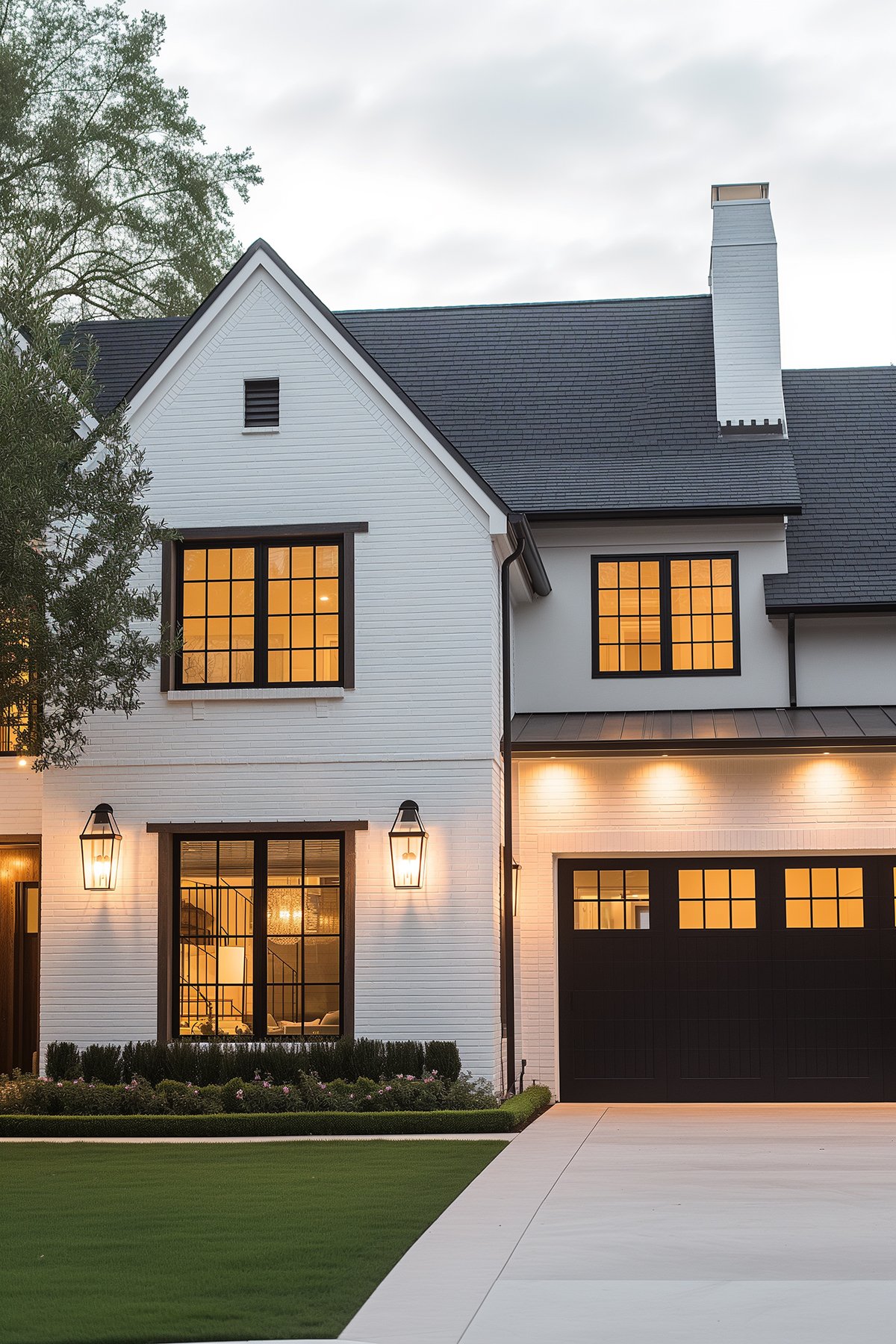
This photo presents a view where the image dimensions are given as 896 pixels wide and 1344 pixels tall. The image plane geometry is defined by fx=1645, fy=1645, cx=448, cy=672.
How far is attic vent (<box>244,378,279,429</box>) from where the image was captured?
687 inches

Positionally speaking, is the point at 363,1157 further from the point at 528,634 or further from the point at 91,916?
the point at 528,634

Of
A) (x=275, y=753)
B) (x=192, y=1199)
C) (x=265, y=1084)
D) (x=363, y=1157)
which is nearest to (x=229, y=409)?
(x=275, y=753)

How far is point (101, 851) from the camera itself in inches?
657

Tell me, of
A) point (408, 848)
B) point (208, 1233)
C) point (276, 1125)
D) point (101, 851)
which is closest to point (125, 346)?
point (101, 851)

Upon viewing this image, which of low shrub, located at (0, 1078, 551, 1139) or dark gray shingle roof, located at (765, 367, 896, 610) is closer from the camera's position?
low shrub, located at (0, 1078, 551, 1139)

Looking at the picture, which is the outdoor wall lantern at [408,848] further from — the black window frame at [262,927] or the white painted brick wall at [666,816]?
the white painted brick wall at [666,816]

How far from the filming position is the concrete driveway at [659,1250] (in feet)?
23.3

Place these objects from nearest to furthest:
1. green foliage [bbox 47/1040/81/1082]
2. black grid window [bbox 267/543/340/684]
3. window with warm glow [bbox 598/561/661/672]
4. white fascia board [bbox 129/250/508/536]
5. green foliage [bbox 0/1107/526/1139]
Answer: green foliage [bbox 0/1107/526/1139] < green foliage [bbox 47/1040/81/1082] < white fascia board [bbox 129/250/508/536] < black grid window [bbox 267/543/340/684] < window with warm glow [bbox 598/561/661/672]

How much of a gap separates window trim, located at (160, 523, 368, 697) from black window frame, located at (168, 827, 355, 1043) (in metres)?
1.49

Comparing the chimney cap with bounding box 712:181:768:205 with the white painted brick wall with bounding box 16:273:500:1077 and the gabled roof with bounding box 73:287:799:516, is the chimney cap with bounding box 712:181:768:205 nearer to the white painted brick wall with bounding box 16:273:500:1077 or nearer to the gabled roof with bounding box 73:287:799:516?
the gabled roof with bounding box 73:287:799:516

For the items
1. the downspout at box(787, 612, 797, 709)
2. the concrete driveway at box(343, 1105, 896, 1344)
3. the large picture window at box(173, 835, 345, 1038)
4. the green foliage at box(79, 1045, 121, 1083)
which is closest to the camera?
the concrete driveway at box(343, 1105, 896, 1344)

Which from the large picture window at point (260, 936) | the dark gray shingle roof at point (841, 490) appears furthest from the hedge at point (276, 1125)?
the dark gray shingle roof at point (841, 490)

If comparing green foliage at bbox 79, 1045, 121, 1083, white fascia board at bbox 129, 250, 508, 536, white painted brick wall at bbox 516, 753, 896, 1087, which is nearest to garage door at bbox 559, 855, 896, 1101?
white painted brick wall at bbox 516, 753, 896, 1087

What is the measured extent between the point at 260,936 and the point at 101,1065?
1979 mm
